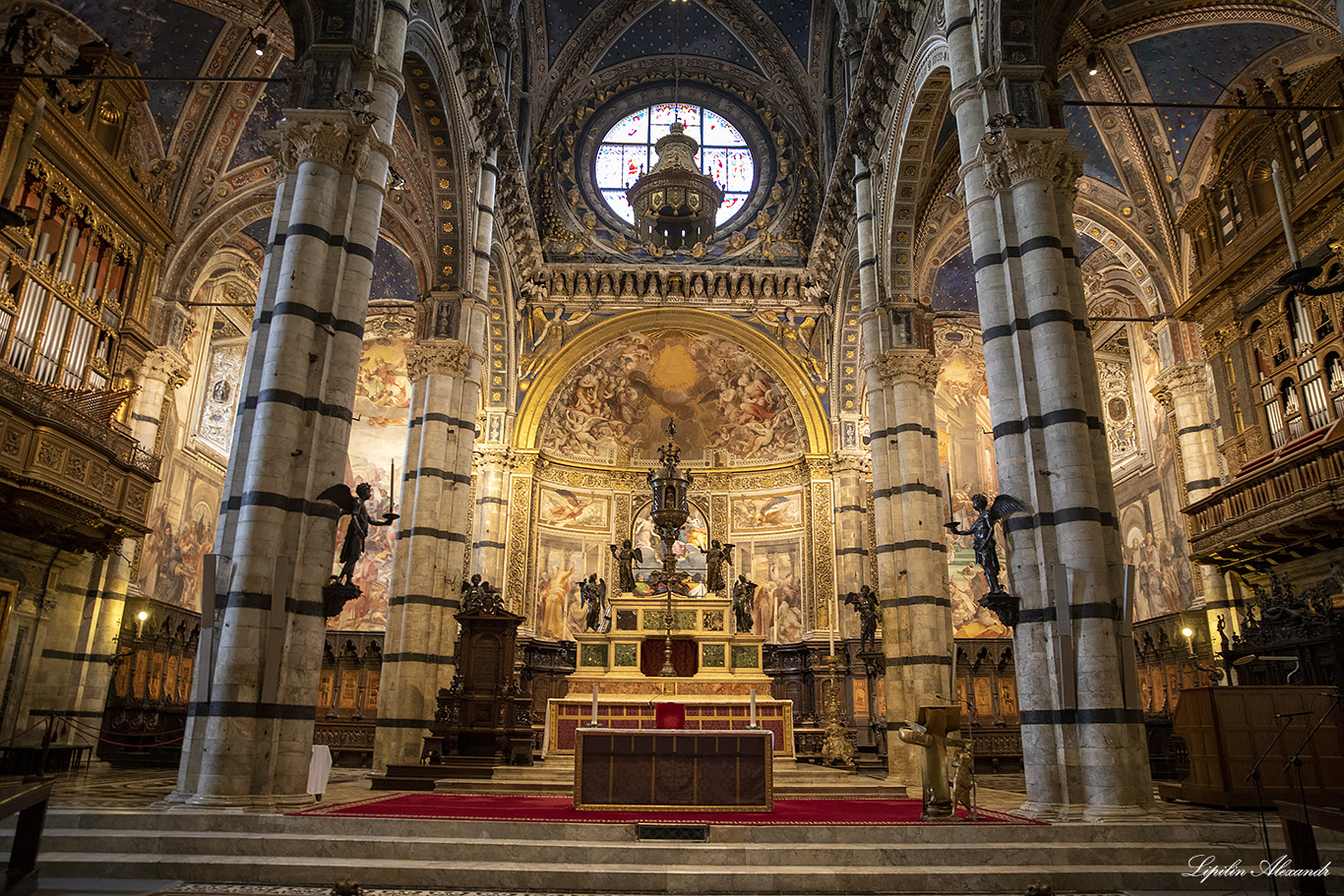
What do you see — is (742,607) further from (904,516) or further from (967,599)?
(967,599)

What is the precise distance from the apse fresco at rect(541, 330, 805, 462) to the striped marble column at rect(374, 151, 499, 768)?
8179mm

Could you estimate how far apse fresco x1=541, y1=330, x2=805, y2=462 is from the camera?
25.4 metres

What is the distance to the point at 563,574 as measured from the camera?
24.4 meters

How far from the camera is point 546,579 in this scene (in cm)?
2400

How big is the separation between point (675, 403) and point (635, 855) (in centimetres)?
1933

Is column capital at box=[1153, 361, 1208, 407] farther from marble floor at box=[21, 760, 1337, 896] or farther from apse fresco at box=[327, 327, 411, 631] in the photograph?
apse fresco at box=[327, 327, 411, 631]

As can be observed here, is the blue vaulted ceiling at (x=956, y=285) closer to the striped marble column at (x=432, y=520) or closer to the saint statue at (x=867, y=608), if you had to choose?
the saint statue at (x=867, y=608)

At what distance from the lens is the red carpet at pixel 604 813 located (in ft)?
27.7

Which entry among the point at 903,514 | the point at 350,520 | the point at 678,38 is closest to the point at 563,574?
the point at 903,514

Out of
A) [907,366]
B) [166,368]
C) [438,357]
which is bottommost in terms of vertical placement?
[907,366]

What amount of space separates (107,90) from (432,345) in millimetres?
7388

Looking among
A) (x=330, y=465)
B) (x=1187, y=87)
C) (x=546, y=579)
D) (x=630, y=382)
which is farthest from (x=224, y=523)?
(x=1187, y=87)

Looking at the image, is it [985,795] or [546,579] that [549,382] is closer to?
[546,579]

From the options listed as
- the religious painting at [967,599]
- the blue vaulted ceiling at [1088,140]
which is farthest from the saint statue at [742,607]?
the blue vaulted ceiling at [1088,140]
